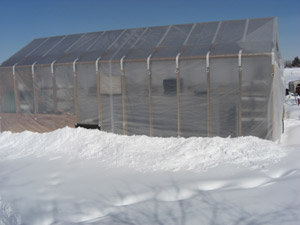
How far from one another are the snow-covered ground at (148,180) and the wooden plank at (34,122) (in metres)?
0.92

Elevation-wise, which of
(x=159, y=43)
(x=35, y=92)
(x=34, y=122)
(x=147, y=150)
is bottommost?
(x=147, y=150)

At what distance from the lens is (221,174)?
6352mm

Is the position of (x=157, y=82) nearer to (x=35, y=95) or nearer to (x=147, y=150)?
(x=147, y=150)

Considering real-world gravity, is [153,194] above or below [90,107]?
below

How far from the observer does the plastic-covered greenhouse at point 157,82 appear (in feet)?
27.7

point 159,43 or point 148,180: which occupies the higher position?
point 159,43

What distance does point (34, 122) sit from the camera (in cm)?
1141

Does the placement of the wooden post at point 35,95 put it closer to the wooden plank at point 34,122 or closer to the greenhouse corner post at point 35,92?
the greenhouse corner post at point 35,92

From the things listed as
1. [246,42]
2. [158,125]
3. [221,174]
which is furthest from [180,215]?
[246,42]

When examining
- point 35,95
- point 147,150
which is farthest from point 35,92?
point 147,150

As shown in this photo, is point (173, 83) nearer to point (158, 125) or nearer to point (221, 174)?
point (158, 125)

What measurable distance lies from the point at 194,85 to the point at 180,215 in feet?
17.0

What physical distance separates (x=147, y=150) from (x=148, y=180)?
202 cm

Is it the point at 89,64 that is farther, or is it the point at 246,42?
the point at 89,64
